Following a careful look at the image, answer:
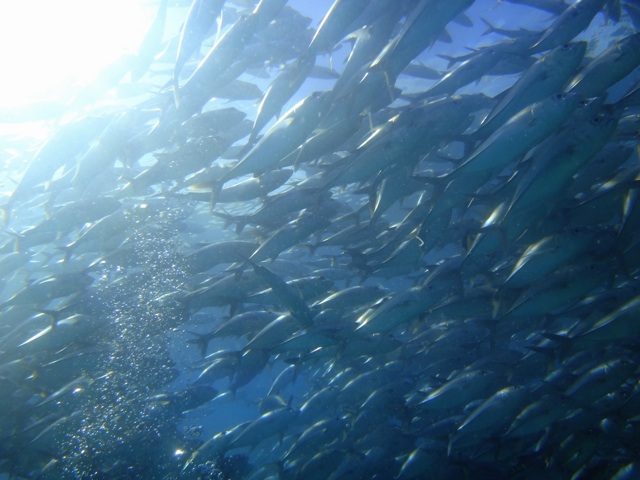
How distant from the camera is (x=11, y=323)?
378 inches

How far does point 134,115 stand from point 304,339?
521 cm

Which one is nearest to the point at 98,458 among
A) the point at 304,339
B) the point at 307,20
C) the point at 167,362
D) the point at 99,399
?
the point at 99,399

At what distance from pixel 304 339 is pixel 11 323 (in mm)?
8771

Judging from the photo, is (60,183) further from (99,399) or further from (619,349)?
(619,349)

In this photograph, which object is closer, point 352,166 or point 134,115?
point 352,166

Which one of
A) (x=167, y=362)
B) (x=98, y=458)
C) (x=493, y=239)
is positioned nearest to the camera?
(x=493, y=239)

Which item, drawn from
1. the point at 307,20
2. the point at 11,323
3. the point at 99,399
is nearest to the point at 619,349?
the point at 307,20

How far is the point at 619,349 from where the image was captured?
5.80m

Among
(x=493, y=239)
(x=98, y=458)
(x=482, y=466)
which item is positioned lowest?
(x=482, y=466)

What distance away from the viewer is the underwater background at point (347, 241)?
4480 mm

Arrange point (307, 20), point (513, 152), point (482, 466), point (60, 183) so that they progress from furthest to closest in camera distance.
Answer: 1. point (60, 183)
2. point (307, 20)
3. point (482, 466)
4. point (513, 152)

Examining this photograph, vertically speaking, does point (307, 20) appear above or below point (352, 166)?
above

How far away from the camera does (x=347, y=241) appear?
6.94m

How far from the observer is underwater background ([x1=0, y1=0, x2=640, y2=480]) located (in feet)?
14.7
